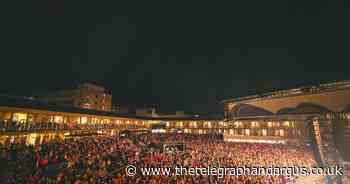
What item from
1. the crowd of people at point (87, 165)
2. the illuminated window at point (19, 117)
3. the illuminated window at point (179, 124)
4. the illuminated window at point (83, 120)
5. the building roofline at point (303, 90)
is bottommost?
the crowd of people at point (87, 165)

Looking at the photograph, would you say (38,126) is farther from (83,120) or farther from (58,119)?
(83,120)

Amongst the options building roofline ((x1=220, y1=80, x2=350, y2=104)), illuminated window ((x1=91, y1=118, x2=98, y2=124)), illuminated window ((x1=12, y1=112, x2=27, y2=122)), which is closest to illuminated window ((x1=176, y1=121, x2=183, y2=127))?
building roofline ((x1=220, y1=80, x2=350, y2=104))

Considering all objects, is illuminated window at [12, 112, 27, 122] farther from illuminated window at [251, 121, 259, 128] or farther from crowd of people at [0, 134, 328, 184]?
illuminated window at [251, 121, 259, 128]

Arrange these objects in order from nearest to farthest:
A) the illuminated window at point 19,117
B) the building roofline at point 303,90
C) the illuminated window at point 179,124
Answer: the illuminated window at point 19,117 → the building roofline at point 303,90 → the illuminated window at point 179,124

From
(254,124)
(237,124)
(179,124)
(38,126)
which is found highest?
(38,126)

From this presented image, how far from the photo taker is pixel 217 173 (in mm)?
14688

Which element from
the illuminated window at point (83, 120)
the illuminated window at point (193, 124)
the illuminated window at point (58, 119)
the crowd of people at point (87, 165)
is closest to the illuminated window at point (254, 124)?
the illuminated window at point (193, 124)

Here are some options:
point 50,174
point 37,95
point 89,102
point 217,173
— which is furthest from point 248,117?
point 37,95

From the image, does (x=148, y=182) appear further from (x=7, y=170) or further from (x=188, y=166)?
(x=7, y=170)

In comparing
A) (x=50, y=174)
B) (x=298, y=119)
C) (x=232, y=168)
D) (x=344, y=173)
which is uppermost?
(x=298, y=119)

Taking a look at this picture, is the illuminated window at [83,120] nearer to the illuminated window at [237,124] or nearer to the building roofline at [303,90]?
the illuminated window at [237,124]

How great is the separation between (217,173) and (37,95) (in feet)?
171

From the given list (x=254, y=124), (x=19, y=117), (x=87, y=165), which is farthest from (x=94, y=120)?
(x=254, y=124)

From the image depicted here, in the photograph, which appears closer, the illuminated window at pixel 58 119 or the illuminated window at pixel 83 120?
the illuminated window at pixel 58 119
